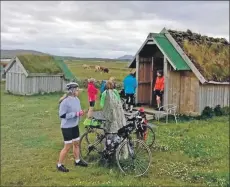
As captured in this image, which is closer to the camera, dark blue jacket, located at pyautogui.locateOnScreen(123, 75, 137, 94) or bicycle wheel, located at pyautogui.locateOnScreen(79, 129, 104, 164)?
bicycle wheel, located at pyautogui.locateOnScreen(79, 129, 104, 164)

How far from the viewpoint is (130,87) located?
1975 cm

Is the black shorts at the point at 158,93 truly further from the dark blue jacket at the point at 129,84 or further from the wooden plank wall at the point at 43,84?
the wooden plank wall at the point at 43,84

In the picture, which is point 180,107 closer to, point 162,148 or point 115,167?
point 162,148

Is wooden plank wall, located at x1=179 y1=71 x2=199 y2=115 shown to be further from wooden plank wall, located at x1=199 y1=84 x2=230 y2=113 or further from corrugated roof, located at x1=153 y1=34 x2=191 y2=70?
corrugated roof, located at x1=153 y1=34 x2=191 y2=70

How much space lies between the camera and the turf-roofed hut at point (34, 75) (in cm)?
3541

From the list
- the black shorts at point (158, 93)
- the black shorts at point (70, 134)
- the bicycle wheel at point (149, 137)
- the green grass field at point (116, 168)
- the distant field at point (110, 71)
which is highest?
the distant field at point (110, 71)

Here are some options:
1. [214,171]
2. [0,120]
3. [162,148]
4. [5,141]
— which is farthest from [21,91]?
[214,171]

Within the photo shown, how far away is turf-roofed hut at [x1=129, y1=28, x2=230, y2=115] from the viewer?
69.8 ft

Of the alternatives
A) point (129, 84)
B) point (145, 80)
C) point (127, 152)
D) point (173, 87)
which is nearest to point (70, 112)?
point (127, 152)

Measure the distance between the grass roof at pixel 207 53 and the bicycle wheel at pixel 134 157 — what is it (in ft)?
35.1

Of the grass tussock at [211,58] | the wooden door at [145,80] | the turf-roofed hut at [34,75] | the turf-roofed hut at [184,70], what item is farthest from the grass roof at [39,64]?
the grass tussock at [211,58]

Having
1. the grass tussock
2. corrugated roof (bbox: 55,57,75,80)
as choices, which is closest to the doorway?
the grass tussock

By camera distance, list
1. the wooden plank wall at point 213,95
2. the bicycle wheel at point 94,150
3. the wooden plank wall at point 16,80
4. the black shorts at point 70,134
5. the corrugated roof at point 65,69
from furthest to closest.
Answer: the corrugated roof at point 65,69 → the wooden plank wall at point 16,80 → the wooden plank wall at point 213,95 → the bicycle wheel at point 94,150 → the black shorts at point 70,134

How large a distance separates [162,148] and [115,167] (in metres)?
3.07
